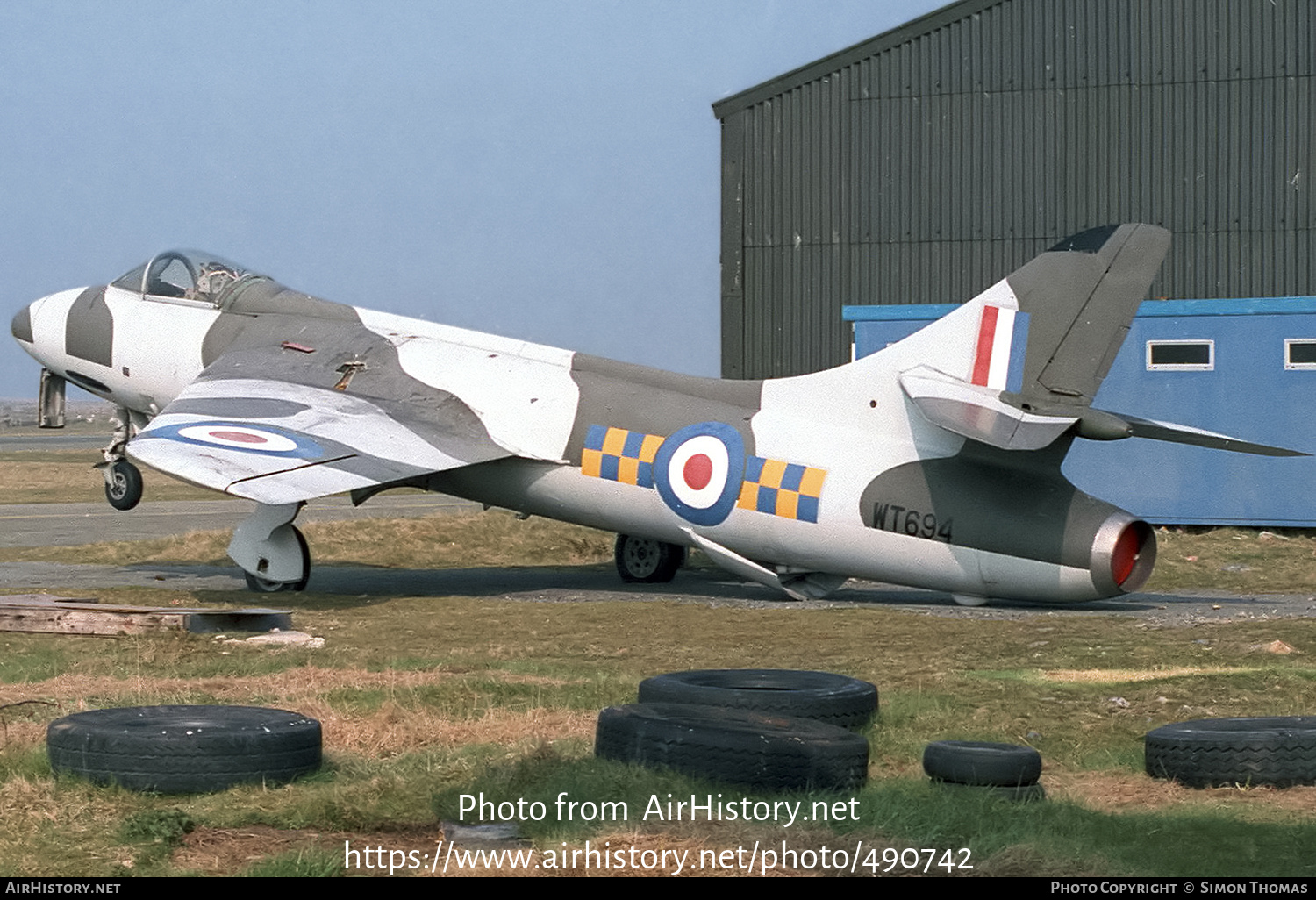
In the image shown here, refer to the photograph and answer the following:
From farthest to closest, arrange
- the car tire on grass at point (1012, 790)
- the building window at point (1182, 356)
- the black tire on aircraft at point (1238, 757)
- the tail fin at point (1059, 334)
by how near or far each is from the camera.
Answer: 1. the building window at point (1182, 356)
2. the tail fin at point (1059, 334)
3. the black tire on aircraft at point (1238, 757)
4. the car tire on grass at point (1012, 790)

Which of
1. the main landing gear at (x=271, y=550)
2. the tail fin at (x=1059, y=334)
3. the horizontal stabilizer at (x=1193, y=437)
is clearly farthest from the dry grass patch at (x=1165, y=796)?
the main landing gear at (x=271, y=550)

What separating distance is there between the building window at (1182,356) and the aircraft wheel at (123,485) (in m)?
17.0

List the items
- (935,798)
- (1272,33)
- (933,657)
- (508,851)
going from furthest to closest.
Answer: (1272,33) < (933,657) < (935,798) < (508,851)

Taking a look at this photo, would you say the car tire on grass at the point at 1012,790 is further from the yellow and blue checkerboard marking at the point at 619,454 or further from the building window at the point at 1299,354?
the building window at the point at 1299,354

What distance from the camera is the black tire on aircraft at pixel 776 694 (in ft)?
33.7

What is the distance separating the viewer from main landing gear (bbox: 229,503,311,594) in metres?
20.4

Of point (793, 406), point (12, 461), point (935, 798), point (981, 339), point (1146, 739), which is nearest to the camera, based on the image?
Answer: point (935, 798)

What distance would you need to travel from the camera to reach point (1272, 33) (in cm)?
3250

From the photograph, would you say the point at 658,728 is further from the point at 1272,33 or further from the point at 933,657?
the point at 1272,33

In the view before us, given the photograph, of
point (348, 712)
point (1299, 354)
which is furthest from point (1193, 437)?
point (1299, 354)

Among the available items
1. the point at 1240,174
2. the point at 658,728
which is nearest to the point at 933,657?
the point at 658,728

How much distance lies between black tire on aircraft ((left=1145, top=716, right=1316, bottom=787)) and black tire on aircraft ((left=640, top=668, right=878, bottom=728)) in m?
2.00

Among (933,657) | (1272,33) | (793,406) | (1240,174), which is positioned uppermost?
(1272,33)
